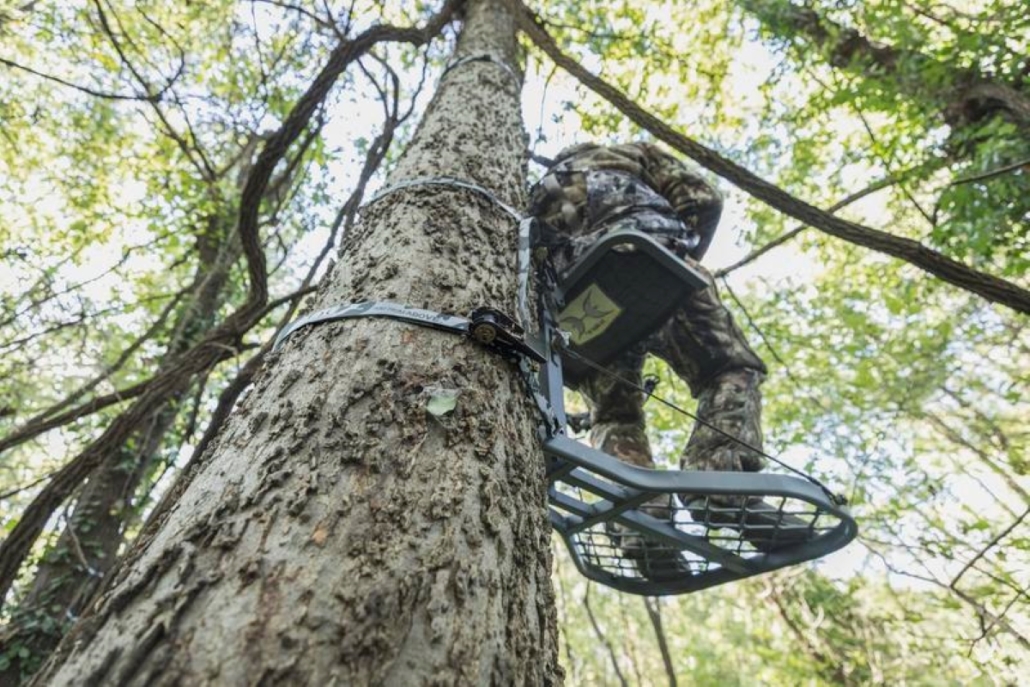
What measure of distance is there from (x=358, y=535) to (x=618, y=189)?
2.59m

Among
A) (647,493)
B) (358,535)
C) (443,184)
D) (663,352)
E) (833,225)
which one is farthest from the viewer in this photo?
(663,352)

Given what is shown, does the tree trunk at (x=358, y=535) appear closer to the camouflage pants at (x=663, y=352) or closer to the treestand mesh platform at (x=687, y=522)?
the treestand mesh platform at (x=687, y=522)

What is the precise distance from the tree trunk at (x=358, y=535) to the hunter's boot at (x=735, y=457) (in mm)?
1176

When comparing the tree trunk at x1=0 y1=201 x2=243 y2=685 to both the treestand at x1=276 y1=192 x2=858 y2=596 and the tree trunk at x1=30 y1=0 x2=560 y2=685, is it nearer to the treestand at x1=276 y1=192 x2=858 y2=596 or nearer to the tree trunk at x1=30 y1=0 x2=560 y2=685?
the treestand at x1=276 y1=192 x2=858 y2=596

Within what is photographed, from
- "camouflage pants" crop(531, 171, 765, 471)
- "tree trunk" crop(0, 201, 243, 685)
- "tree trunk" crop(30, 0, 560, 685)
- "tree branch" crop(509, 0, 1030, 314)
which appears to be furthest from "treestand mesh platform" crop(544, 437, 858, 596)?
"tree trunk" crop(0, 201, 243, 685)

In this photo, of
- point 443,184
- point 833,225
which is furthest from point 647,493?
point 833,225

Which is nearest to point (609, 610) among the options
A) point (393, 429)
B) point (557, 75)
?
point (557, 75)

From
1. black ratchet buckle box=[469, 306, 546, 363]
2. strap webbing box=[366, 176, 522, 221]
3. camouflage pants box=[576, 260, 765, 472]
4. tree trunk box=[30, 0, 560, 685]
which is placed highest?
camouflage pants box=[576, 260, 765, 472]

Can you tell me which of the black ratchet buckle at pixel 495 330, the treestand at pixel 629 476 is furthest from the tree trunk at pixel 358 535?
the treestand at pixel 629 476

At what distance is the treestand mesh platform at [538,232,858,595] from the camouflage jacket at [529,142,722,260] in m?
0.65

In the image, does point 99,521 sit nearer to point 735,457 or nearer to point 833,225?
point 735,457

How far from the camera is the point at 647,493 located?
1.73m

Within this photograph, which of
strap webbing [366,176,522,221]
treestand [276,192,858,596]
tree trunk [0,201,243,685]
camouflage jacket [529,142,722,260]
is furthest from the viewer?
tree trunk [0,201,243,685]

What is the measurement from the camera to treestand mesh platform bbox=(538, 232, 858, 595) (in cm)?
164
